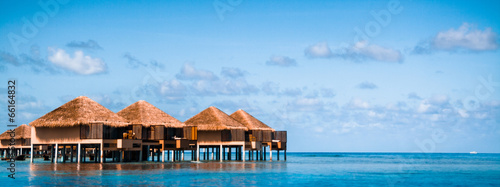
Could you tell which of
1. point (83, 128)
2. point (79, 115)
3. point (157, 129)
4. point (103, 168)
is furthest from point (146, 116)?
point (103, 168)

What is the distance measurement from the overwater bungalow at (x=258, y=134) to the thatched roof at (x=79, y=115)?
15689 mm

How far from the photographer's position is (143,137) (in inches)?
2047

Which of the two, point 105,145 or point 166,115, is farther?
point 166,115

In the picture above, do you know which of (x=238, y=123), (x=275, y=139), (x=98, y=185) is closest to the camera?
(x=98, y=185)

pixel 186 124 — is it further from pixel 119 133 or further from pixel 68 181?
pixel 68 181

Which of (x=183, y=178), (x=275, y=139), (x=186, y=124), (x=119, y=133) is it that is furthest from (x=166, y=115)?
(x=183, y=178)

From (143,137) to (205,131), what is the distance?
767 cm

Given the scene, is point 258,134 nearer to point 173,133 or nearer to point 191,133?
point 191,133

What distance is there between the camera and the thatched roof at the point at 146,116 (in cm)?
5261

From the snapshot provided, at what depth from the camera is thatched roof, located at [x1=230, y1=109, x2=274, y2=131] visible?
6258 cm

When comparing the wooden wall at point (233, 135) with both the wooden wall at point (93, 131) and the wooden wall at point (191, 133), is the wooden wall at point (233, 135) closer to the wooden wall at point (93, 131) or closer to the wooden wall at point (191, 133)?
the wooden wall at point (191, 133)

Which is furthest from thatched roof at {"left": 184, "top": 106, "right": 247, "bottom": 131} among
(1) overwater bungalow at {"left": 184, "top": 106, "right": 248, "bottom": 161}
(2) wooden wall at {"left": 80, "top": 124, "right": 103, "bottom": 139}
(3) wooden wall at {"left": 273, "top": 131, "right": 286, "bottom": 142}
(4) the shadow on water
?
(2) wooden wall at {"left": 80, "top": 124, "right": 103, "bottom": 139}

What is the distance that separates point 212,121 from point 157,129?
6976mm

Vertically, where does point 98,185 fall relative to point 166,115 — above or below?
below
